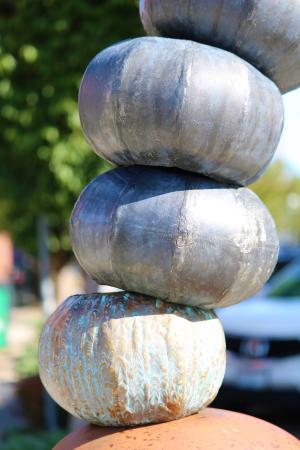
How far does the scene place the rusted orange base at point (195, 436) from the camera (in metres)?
2.13

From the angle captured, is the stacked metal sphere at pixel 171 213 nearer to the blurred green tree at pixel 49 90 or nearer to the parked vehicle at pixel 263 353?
the blurred green tree at pixel 49 90

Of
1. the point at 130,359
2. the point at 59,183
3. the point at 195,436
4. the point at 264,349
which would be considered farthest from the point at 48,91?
the point at 195,436

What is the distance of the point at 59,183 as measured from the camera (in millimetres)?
5895

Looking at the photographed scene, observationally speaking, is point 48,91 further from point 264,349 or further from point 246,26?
point 246,26

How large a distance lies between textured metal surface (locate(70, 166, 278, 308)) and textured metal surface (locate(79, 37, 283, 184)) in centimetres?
9

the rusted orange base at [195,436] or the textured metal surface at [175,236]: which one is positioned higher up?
the textured metal surface at [175,236]

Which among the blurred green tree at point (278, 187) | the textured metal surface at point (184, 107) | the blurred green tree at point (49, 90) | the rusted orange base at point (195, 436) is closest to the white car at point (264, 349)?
the blurred green tree at point (49, 90)

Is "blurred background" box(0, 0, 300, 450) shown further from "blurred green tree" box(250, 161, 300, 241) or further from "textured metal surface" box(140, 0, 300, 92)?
"blurred green tree" box(250, 161, 300, 241)

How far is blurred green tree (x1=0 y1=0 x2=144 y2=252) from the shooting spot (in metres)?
5.11

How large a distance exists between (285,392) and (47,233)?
292 centimetres

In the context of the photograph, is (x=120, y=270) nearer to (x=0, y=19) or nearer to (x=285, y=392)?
(x=0, y=19)

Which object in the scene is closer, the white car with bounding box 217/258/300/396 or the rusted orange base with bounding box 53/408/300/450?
the rusted orange base with bounding box 53/408/300/450

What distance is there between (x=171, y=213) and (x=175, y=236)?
0.24 ft

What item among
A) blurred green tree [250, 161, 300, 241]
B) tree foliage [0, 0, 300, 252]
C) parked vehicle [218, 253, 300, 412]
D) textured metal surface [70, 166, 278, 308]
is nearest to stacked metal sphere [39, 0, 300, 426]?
textured metal surface [70, 166, 278, 308]
